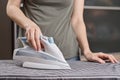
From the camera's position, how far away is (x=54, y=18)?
1.17 metres

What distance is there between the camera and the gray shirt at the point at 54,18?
1156 mm

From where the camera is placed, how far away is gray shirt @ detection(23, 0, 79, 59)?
116 cm

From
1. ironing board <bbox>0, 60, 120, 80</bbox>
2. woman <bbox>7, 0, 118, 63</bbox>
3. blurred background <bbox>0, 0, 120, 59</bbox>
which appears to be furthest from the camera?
blurred background <bbox>0, 0, 120, 59</bbox>

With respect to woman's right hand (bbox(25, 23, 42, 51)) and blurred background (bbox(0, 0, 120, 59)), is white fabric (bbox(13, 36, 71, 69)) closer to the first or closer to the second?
woman's right hand (bbox(25, 23, 42, 51))

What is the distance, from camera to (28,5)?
1180mm

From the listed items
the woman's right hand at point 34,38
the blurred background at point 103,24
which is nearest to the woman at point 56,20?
the woman's right hand at point 34,38

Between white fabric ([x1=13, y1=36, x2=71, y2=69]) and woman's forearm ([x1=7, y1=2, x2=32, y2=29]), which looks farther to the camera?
woman's forearm ([x1=7, y1=2, x2=32, y2=29])

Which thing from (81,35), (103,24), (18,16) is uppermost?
(18,16)

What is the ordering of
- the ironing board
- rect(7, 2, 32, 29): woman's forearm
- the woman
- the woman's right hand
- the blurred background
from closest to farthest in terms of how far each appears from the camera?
the ironing board, the woman's right hand, rect(7, 2, 32, 29): woman's forearm, the woman, the blurred background

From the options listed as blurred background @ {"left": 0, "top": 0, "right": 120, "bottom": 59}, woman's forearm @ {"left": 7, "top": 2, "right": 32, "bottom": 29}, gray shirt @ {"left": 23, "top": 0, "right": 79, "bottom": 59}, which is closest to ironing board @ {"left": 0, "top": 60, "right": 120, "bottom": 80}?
woman's forearm @ {"left": 7, "top": 2, "right": 32, "bottom": 29}

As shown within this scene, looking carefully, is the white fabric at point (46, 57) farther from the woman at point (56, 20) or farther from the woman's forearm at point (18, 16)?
the woman at point (56, 20)

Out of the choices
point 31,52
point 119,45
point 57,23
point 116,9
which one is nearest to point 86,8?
point 116,9

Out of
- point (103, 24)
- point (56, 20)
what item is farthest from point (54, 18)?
point (103, 24)

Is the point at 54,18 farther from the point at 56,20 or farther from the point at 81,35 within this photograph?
the point at 81,35
